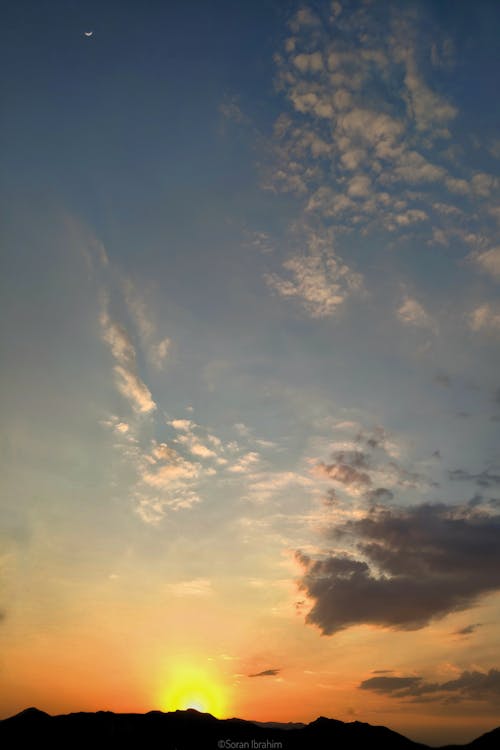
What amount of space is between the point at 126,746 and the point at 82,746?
55.9ft

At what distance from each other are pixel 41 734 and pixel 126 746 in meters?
32.9

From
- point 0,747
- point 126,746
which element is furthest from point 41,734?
point 126,746

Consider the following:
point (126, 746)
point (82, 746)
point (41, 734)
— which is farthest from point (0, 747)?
point (126, 746)

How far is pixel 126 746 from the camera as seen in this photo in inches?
7810

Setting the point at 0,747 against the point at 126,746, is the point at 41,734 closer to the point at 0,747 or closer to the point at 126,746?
the point at 0,747

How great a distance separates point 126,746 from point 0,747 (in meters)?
45.5

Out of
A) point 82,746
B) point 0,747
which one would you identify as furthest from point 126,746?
point 0,747

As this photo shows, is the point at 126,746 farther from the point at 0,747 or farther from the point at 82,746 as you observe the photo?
the point at 0,747

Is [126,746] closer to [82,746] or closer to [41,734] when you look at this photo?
[82,746]

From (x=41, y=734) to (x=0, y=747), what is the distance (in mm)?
15263

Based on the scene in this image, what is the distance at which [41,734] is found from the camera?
197m

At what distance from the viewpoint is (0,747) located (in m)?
186

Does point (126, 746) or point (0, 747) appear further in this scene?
point (126, 746)
